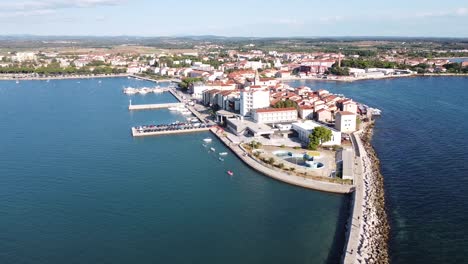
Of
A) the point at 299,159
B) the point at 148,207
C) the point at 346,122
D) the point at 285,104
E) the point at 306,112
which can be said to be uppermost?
the point at 285,104

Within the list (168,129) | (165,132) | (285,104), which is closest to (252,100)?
(285,104)

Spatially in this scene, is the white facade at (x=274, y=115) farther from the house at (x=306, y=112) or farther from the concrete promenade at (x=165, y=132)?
the concrete promenade at (x=165, y=132)

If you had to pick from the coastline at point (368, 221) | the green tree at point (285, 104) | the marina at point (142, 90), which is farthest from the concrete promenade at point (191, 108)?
the coastline at point (368, 221)

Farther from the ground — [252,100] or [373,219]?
[252,100]

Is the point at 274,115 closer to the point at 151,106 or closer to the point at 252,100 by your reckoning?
the point at 252,100

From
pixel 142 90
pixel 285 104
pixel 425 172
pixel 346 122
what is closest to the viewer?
pixel 425 172

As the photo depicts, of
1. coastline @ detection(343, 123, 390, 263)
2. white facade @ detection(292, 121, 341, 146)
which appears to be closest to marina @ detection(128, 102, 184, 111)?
white facade @ detection(292, 121, 341, 146)

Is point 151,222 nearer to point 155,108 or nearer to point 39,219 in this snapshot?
point 39,219
